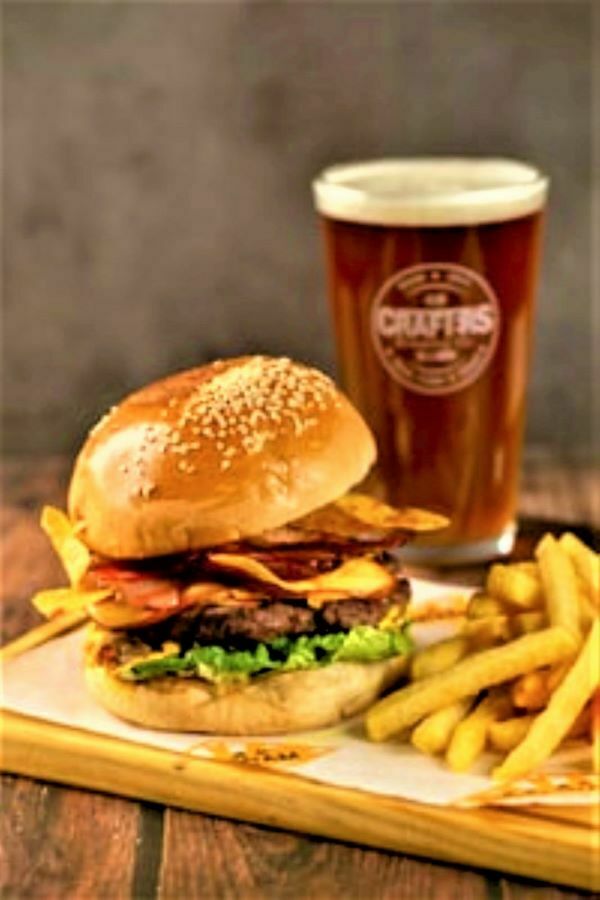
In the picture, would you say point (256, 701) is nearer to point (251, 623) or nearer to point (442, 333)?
point (251, 623)

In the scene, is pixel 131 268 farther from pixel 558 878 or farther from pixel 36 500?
pixel 558 878

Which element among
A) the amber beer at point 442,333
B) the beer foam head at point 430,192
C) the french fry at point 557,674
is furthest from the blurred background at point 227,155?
the french fry at point 557,674

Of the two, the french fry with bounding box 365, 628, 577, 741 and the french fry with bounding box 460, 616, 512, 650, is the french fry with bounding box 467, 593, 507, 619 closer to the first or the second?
the french fry with bounding box 460, 616, 512, 650

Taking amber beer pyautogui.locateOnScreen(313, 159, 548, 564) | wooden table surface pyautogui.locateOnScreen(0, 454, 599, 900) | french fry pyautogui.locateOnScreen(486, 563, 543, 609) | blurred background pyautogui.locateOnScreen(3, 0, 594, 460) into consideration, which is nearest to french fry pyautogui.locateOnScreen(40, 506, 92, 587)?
wooden table surface pyautogui.locateOnScreen(0, 454, 599, 900)

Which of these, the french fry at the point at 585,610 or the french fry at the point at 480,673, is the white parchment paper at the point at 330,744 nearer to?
the french fry at the point at 480,673

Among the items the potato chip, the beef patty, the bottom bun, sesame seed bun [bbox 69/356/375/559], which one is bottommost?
Result: the bottom bun

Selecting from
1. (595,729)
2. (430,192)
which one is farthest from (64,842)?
(430,192)

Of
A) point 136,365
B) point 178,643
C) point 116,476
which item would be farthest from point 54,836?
point 136,365
